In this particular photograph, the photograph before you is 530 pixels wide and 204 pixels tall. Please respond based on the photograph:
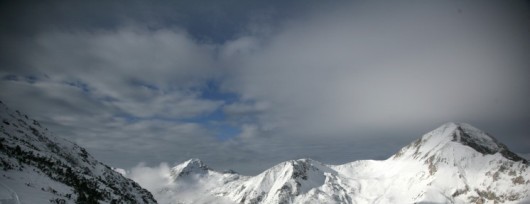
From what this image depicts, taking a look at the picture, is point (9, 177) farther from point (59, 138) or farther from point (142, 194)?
point (59, 138)

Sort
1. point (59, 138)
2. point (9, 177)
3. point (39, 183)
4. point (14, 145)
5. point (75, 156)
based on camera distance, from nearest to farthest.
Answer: point (9, 177)
point (39, 183)
point (14, 145)
point (75, 156)
point (59, 138)

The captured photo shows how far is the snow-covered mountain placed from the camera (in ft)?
146

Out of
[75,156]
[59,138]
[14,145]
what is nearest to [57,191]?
[14,145]

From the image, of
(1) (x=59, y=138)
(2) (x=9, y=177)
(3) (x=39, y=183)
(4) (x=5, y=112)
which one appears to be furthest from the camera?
(1) (x=59, y=138)

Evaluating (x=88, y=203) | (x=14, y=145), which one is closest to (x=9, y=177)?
(x=88, y=203)

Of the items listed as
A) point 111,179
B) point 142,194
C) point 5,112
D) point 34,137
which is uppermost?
point 5,112

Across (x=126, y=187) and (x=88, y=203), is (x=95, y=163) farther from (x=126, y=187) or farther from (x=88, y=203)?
(x=88, y=203)

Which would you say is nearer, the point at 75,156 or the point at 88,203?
the point at 88,203

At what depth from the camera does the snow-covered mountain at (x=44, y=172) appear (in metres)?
44.4

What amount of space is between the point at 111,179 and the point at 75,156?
16487mm

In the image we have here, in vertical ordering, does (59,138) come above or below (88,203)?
above

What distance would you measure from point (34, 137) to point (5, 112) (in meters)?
12.1

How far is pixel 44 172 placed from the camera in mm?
59656

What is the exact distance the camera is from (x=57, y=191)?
1982 inches
